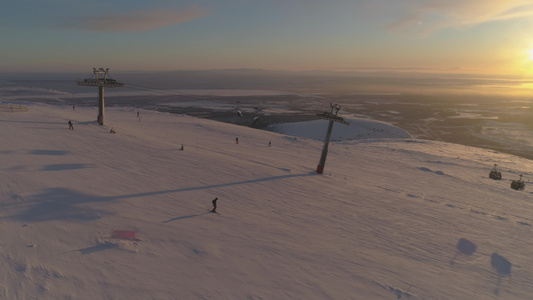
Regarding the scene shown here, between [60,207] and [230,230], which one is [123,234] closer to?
[60,207]

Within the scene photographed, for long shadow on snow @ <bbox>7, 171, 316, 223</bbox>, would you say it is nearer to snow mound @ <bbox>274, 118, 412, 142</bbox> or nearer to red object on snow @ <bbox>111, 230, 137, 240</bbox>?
red object on snow @ <bbox>111, 230, 137, 240</bbox>

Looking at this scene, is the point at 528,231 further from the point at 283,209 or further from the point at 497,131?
the point at 497,131

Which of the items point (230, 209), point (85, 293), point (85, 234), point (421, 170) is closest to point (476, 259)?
point (230, 209)

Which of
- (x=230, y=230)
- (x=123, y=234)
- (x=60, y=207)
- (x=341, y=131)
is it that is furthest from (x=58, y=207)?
(x=341, y=131)

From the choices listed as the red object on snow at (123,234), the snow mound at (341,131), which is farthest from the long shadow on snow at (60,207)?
the snow mound at (341,131)

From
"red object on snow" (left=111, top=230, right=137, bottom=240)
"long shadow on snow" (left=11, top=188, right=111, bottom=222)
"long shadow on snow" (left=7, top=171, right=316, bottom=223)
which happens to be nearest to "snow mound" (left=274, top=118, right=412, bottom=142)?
"long shadow on snow" (left=7, top=171, right=316, bottom=223)

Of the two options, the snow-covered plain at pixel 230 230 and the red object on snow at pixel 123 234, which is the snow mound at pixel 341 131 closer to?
the snow-covered plain at pixel 230 230
